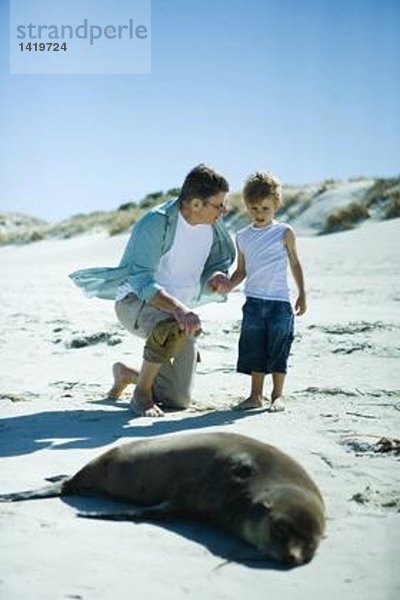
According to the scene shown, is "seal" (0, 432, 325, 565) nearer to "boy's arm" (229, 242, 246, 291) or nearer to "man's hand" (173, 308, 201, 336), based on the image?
"man's hand" (173, 308, 201, 336)

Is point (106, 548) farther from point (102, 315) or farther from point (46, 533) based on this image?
point (102, 315)

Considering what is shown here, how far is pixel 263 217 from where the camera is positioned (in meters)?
5.73

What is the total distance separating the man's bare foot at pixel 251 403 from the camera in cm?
539

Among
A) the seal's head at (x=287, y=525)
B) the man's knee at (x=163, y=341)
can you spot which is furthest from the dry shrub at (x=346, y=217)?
the seal's head at (x=287, y=525)

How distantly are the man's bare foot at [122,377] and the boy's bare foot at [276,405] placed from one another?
0.96 metres

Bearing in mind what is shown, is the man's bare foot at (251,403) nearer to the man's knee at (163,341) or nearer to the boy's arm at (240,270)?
the man's knee at (163,341)

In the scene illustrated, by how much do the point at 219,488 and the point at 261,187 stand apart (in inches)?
104

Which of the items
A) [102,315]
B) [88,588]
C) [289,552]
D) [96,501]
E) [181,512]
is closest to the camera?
[88,588]

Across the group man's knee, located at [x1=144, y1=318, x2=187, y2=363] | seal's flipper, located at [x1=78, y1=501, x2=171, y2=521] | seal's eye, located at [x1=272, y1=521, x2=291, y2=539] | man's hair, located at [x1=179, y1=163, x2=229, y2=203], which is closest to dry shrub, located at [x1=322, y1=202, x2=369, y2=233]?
man's hair, located at [x1=179, y1=163, x2=229, y2=203]

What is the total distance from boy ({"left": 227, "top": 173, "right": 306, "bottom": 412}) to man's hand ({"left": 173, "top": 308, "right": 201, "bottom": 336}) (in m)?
0.65

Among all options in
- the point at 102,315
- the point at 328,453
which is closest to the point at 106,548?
the point at 328,453

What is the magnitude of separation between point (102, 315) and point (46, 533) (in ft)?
23.4

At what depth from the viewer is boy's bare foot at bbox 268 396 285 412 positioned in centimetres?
525

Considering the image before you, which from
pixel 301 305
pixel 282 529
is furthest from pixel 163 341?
pixel 282 529
